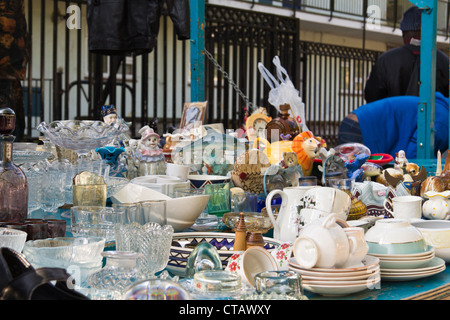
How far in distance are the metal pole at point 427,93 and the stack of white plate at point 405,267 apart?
2814mm

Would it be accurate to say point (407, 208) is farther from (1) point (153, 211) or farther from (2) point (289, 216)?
(1) point (153, 211)

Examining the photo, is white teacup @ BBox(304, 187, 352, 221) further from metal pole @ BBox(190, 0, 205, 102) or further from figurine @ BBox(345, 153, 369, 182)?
metal pole @ BBox(190, 0, 205, 102)

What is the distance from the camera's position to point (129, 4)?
14.6 feet

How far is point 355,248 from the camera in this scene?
100cm

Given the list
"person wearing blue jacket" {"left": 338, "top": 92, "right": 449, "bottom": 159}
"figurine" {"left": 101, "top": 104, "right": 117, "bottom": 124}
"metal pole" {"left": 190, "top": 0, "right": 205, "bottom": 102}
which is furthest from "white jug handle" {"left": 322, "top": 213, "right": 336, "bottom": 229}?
"person wearing blue jacket" {"left": 338, "top": 92, "right": 449, "bottom": 159}

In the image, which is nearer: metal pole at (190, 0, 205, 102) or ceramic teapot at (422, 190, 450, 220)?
ceramic teapot at (422, 190, 450, 220)

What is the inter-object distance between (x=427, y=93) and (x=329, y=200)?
277cm

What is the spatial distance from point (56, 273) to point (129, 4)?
3.93 metres

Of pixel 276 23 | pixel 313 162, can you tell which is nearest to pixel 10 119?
pixel 313 162

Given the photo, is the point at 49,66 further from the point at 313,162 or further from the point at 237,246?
the point at 237,246

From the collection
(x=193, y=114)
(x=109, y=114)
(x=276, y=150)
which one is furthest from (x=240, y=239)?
(x=193, y=114)

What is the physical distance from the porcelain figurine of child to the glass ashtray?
1.20 meters

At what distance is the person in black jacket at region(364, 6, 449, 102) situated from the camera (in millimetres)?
4727

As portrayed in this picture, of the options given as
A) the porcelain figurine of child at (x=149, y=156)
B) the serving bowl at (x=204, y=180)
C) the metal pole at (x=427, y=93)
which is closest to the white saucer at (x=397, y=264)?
the serving bowl at (x=204, y=180)
